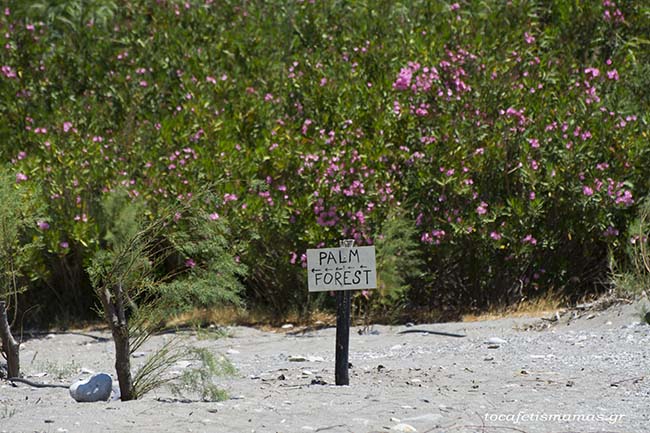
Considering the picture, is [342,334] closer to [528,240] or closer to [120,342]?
[120,342]

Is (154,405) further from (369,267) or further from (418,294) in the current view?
(418,294)

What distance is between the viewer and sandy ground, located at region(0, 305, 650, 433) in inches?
241

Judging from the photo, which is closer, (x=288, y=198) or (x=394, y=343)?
(x=394, y=343)

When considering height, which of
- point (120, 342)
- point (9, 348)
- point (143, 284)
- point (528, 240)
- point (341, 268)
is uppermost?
point (528, 240)

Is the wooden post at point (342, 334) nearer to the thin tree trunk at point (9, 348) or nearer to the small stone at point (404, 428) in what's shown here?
the small stone at point (404, 428)

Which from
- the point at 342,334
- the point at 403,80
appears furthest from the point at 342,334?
the point at 403,80

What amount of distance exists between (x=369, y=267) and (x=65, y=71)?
8916mm

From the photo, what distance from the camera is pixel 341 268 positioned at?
7.24 meters

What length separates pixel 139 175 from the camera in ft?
42.8

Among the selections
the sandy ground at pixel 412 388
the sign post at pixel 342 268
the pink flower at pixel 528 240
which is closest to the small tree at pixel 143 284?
the sandy ground at pixel 412 388

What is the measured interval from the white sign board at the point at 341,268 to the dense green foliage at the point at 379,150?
444 centimetres

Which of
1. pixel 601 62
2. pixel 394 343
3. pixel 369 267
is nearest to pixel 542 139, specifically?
pixel 601 62
